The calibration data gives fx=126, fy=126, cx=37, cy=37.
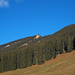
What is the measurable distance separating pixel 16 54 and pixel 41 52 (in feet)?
50.7

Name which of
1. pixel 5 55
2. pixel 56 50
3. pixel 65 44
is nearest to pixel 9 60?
pixel 5 55

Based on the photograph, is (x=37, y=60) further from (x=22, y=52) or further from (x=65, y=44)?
(x=65, y=44)

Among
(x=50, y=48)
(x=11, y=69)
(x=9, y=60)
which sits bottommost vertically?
(x=11, y=69)

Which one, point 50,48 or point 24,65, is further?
point 50,48

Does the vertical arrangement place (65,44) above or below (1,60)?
above

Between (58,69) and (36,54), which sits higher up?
A: (36,54)

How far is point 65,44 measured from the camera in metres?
76.8

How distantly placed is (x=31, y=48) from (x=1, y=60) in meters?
19.0

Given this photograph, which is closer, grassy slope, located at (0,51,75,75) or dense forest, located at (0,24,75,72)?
grassy slope, located at (0,51,75,75)

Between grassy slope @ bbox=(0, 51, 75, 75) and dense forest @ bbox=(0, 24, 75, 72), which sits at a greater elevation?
dense forest @ bbox=(0, 24, 75, 72)

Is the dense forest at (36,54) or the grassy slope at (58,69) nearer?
the grassy slope at (58,69)

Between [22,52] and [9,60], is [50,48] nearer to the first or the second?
[22,52]

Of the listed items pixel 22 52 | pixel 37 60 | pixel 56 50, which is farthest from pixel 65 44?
pixel 22 52

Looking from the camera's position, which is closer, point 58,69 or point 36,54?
point 58,69
